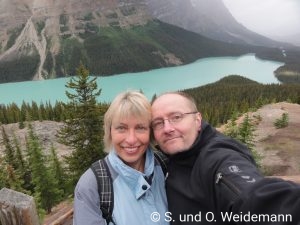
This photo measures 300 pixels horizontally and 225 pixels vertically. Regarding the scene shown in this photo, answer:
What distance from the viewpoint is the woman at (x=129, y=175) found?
3525mm

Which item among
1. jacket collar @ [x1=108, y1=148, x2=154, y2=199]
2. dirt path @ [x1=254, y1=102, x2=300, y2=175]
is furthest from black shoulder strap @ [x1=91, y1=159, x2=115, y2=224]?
dirt path @ [x1=254, y1=102, x2=300, y2=175]

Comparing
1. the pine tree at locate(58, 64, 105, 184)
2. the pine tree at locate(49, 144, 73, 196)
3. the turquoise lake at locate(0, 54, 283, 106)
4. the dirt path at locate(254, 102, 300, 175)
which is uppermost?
the turquoise lake at locate(0, 54, 283, 106)

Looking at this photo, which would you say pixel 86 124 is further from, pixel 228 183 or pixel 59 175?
pixel 228 183

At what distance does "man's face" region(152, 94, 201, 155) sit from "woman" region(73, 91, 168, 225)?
125mm

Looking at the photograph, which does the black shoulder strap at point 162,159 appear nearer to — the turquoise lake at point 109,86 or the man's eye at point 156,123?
the man's eye at point 156,123

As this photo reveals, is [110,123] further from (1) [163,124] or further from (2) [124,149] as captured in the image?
(1) [163,124]

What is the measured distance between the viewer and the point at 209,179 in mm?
3338

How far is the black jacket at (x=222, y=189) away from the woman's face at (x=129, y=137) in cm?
41

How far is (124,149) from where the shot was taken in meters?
3.96

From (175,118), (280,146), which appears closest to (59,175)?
(280,146)

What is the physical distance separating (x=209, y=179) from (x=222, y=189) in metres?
0.27

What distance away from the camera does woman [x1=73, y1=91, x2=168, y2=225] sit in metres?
3.53

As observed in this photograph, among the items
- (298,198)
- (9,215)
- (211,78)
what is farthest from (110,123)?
(211,78)

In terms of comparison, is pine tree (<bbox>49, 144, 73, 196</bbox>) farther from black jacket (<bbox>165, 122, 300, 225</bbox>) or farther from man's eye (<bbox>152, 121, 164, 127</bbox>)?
black jacket (<bbox>165, 122, 300, 225</bbox>)
